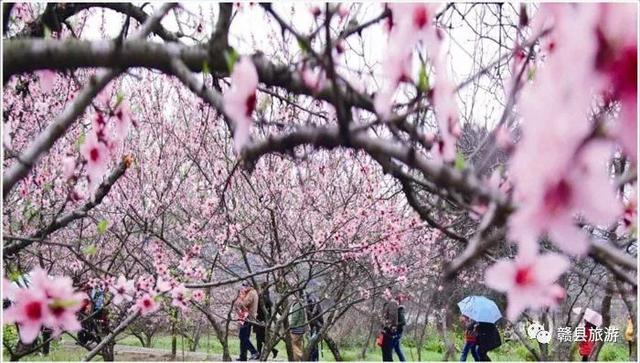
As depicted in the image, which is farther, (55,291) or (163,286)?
(163,286)

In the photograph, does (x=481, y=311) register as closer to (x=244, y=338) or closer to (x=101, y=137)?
(x=244, y=338)

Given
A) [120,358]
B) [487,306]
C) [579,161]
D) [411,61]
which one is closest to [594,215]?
[579,161]

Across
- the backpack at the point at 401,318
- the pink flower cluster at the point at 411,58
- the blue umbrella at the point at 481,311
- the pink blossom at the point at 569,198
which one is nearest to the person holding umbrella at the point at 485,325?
the blue umbrella at the point at 481,311

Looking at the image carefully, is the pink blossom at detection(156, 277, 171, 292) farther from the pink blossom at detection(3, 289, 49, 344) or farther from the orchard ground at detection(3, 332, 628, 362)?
the orchard ground at detection(3, 332, 628, 362)

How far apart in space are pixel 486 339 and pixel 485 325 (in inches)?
7.5

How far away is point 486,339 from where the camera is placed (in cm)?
814

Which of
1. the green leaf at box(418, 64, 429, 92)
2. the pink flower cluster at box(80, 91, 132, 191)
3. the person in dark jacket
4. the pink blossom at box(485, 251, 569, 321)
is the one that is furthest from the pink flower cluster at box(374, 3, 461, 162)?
the person in dark jacket

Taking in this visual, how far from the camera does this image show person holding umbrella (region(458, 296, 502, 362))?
8.03 meters

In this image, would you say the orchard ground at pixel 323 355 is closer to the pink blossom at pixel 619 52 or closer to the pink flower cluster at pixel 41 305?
the pink flower cluster at pixel 41 305

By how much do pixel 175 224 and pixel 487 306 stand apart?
4.39 m

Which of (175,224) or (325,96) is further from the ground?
(175,224)

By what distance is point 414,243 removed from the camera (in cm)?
831

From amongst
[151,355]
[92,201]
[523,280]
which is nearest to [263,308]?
[92,201]

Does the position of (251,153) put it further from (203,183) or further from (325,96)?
(203,183)
